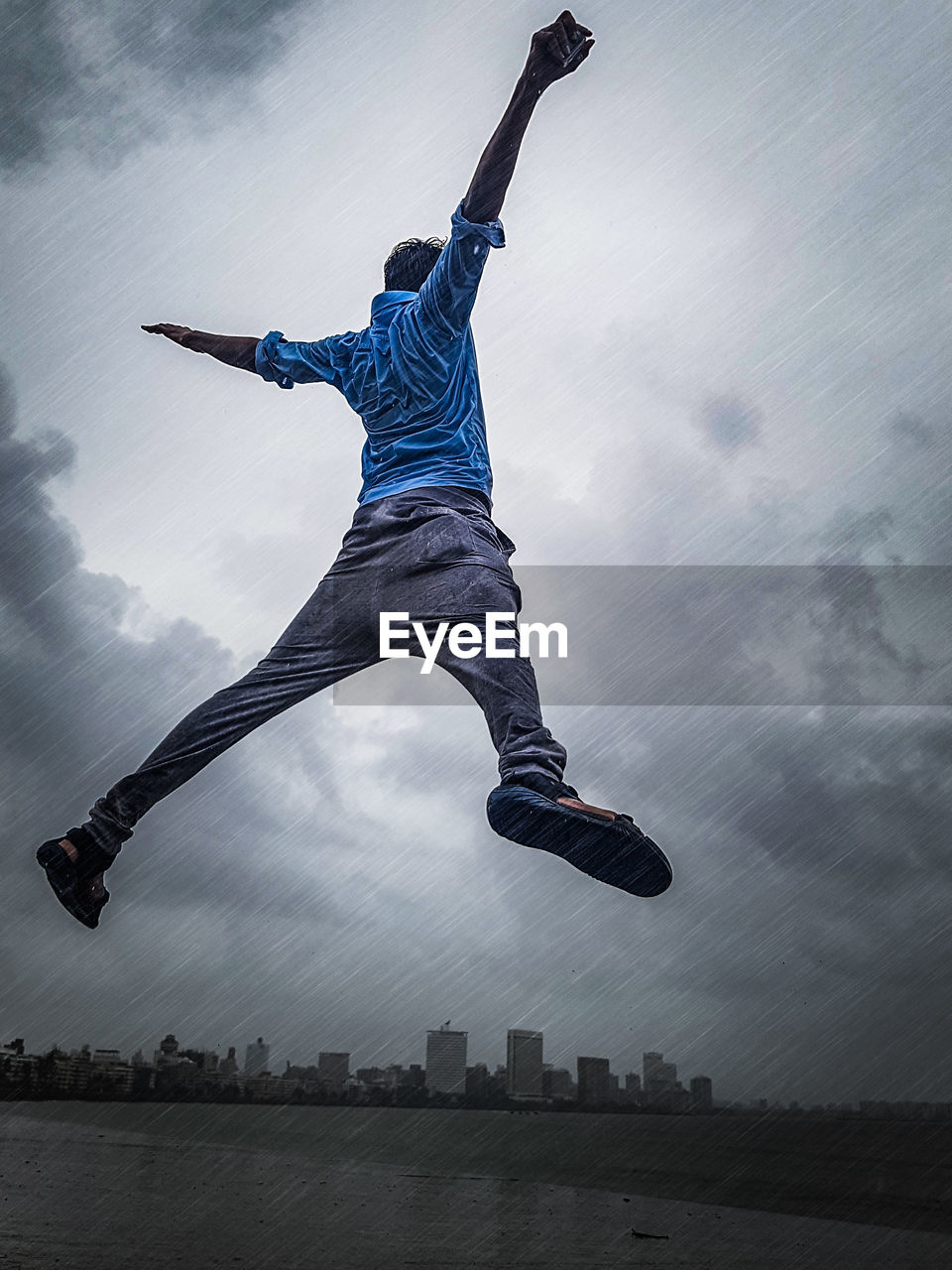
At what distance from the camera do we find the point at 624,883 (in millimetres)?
2740

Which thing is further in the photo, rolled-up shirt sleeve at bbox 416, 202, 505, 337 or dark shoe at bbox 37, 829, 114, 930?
dark shoe at bbox 37, 829, 114, 930

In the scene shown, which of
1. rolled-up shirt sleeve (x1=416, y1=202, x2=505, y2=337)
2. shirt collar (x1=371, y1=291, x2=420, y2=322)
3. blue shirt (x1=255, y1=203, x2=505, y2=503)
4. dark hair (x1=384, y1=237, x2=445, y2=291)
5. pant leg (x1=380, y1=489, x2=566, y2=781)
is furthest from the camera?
dark hair (x1=384, y1=237, x2=445, y2=291)

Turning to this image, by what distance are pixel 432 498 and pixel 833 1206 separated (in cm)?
2104

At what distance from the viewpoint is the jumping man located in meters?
2.73

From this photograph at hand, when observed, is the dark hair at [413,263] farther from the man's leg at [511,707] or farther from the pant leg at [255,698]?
the man's leg at [511,707]

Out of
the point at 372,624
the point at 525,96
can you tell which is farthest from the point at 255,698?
the point at 525,96

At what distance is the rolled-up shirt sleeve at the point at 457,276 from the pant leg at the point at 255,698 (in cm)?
99

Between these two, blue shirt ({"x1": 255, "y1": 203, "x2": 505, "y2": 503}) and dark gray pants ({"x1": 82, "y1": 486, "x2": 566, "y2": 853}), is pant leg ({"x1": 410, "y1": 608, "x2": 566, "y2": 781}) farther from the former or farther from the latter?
blue shirt ({"x1": 255, "y1": 203, "x2": 505, "y2": 503})

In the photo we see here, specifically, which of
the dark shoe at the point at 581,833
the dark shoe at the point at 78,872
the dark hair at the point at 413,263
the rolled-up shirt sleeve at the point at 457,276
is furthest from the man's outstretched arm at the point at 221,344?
the dark shoe at the point at 581,833

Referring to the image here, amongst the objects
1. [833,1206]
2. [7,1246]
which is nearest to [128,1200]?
[7,1246]

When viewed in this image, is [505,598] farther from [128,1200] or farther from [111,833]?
[128,1200]

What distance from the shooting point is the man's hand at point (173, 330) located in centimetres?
402

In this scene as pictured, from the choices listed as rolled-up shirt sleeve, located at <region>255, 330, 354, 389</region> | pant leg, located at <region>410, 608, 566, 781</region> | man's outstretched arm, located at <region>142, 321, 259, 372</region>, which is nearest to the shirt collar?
rolled-up shirt sleeve, located at <region>255, 330, 354, 389</region>

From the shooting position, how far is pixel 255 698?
10.9ft
